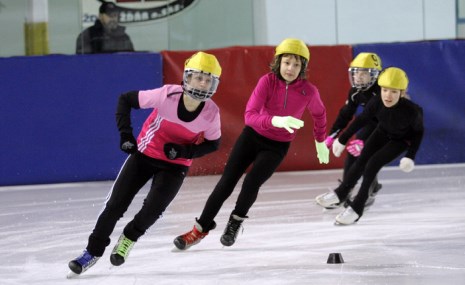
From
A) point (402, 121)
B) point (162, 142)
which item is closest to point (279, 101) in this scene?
point (162, 142)

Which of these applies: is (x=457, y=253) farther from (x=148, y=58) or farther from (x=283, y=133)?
(x=148, y=58)

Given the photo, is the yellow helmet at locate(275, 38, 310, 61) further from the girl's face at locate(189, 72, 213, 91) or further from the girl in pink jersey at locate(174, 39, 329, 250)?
the girl's face at locate(189, 72, 213, 91)

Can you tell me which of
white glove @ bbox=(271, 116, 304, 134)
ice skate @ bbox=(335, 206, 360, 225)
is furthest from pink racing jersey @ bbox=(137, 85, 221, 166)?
ice skate @ bbox=(335, 206, 360, 225)

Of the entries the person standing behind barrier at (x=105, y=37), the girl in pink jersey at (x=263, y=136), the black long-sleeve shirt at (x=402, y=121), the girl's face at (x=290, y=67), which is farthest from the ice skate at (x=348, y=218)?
the person standing behind barrier at (x=105, y=37)

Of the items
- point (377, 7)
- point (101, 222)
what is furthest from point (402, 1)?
→ point (101, 222)

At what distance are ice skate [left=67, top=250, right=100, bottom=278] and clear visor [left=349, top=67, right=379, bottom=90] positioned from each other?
3.03 m

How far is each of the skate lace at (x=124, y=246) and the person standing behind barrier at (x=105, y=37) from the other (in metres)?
5.48

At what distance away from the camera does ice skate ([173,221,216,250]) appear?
539 centimetres

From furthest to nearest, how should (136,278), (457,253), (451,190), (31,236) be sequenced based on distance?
(451,190)
(31,236)
(457,253)
(136,278)

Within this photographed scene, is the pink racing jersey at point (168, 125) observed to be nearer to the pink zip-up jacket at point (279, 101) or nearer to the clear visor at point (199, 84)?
the clear visor at point (199, 84)

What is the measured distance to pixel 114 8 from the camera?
10008 millimetres

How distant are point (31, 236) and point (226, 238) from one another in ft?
5.10

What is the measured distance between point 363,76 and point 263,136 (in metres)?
1.69

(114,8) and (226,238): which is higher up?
(114,8)
